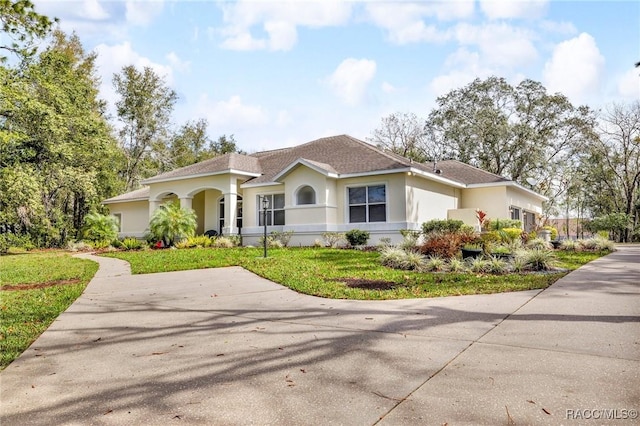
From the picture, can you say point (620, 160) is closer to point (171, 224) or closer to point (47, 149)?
point (171, 224)

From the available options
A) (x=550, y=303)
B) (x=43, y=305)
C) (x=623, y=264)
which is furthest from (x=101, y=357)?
(x=623, y=264)

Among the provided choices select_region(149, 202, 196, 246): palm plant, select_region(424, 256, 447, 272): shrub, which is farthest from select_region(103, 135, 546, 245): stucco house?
select_region(424, 256, 447, 272): shrub

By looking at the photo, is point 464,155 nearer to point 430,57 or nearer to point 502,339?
point 430,57

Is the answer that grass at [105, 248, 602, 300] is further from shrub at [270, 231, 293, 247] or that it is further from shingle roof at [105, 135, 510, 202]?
shingle roof at [105, 135, 510, 202]

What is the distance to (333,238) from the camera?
56.0 feet

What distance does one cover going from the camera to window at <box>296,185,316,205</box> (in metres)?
18.6

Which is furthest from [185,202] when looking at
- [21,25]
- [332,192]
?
[21,25]

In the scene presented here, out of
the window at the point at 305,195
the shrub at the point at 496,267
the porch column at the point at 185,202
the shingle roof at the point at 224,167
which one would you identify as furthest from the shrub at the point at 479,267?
the porch column at the point at 185,202

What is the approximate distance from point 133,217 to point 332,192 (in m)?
15.5

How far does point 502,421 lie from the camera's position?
2.51 m

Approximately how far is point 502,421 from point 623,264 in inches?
408

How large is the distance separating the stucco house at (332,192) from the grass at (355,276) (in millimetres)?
4236

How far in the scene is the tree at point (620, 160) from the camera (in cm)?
3422

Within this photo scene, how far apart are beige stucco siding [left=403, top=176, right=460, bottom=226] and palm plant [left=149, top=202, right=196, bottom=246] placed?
33.8 ft
